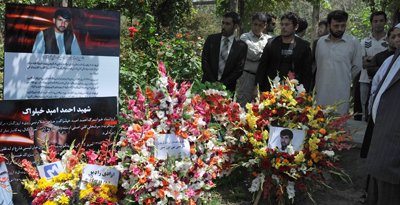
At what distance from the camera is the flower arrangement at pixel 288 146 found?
9.73 ft

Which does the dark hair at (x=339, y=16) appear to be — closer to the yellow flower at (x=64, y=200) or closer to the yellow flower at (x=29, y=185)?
the yellow flower at (x=64, y=200)

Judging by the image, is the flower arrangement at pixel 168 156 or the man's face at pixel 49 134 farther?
the man's face at pixel 49 134

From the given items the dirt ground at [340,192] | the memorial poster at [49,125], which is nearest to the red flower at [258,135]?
the dirt ground at [340,192]

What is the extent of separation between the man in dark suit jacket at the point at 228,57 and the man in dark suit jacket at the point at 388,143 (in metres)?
2.16

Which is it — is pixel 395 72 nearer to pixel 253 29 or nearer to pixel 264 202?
pixel 264 202

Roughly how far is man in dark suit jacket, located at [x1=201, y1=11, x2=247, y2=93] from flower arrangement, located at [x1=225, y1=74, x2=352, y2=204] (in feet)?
3.68

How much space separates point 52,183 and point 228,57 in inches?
99.8

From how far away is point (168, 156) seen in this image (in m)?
2.72

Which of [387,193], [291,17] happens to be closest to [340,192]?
[387,193]

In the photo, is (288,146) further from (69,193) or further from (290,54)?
(69,193)

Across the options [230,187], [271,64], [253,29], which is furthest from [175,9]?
[230,187]

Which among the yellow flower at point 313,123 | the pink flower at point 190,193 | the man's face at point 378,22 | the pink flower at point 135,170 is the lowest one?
the pink flower at point 190,193

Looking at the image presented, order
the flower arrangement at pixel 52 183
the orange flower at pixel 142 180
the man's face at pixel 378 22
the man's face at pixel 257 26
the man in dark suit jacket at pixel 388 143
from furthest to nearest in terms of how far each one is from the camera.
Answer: the man's face at pixel 378 22 → the man's face at pixel 257 26 → the flower arrangement at pixel 52 183 → the orange flower at pixel 142 180 → the man in dark suit jacket at pixel 388 143

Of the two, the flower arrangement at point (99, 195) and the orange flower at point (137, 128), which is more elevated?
the orange flower at point (137, 128)
